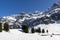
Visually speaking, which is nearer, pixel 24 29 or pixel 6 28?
pixel 6 28

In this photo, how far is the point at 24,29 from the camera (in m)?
50.6

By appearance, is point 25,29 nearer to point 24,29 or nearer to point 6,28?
point 24,29

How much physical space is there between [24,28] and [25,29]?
85cm

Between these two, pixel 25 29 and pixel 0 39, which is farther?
pixel 25 29

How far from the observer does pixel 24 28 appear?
50.8m

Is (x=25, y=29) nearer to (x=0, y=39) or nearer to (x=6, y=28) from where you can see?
(x=6, y=28)

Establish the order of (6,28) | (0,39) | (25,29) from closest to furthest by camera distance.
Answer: (0,39)
(6,28)
(25,29)

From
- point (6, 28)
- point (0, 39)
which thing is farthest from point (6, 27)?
point (0, 39)

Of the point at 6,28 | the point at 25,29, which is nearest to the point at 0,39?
the point at 6,28

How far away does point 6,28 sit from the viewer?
33.1 meters

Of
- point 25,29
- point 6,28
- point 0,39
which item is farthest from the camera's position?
point 25,29

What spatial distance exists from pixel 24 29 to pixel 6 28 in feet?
59.1

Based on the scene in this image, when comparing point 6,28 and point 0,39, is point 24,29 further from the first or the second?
point 0,39

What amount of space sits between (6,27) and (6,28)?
0.85ft
